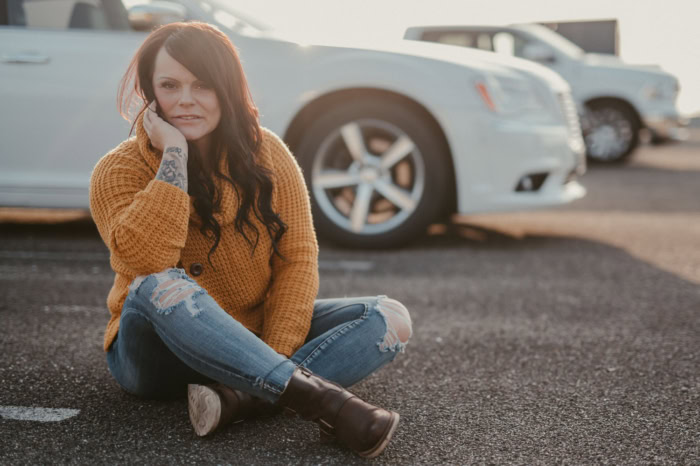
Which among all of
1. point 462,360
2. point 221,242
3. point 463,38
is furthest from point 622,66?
point 221,242

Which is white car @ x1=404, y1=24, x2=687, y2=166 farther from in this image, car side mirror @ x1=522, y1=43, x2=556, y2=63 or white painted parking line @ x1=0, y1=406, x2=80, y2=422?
white painted parking line @ x1=0, y1=406, x2=80, y2=422

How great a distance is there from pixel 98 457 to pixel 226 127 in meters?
0.95

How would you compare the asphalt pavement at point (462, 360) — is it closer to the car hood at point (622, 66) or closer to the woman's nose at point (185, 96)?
the woman's nose at point (185, 96)

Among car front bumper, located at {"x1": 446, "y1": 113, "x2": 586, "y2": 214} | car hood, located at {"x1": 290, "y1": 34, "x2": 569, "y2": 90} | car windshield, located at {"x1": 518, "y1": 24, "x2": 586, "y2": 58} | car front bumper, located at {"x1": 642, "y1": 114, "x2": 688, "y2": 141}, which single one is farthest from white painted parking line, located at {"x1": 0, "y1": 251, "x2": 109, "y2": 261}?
car front bumper, located at {"x1": 642, "y1": 114, "x2": 688, "y2": 141}

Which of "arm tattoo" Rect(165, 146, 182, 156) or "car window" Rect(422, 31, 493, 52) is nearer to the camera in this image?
"arm tattoo" Rect(165, 146, 182, 156)

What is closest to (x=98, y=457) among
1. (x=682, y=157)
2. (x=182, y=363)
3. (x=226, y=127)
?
(x=182, y=363)

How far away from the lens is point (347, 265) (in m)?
4.75

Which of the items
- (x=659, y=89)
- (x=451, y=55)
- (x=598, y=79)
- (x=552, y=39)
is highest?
(x=451, y=55)

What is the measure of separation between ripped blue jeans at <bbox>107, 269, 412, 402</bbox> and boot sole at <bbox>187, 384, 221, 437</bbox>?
5 cm

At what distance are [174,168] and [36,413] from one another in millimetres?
813

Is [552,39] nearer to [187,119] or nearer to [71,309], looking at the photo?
[71,309]

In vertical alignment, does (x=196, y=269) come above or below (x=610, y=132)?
above

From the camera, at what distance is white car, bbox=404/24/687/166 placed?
10.8 m

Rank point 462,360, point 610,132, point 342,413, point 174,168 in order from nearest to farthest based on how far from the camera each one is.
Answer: point 342,413, point 174,168, point 462,360, point 610,132
